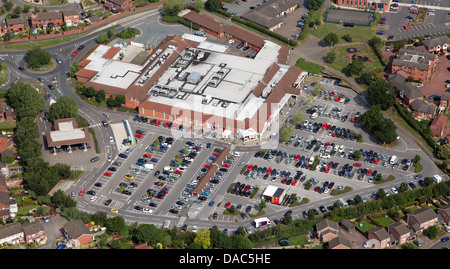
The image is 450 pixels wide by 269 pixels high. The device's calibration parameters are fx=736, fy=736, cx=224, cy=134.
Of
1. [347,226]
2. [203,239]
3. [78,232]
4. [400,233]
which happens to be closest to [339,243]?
[347,226]

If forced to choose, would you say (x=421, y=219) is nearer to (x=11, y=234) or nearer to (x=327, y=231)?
(x=327, y=231)

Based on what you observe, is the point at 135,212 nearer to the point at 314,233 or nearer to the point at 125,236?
the point at 125,236

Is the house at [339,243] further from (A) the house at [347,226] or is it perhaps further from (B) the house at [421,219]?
(B) the house at [421,219]

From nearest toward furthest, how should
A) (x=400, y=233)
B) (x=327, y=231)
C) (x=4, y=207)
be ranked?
(x=400, y=233)
(x=327, y=231)
(x=4, y=207)

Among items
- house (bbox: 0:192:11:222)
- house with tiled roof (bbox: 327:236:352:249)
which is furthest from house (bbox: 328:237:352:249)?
house (bbox: 0:192:11:222)

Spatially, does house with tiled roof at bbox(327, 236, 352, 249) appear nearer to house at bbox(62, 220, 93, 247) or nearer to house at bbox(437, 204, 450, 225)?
house at bbox(437, 204, 450, 225)

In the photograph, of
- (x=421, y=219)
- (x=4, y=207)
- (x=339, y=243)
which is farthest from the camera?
(x=4, y=207)

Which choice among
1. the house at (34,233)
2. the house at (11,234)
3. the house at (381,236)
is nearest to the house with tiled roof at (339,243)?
the house at (381,236)
